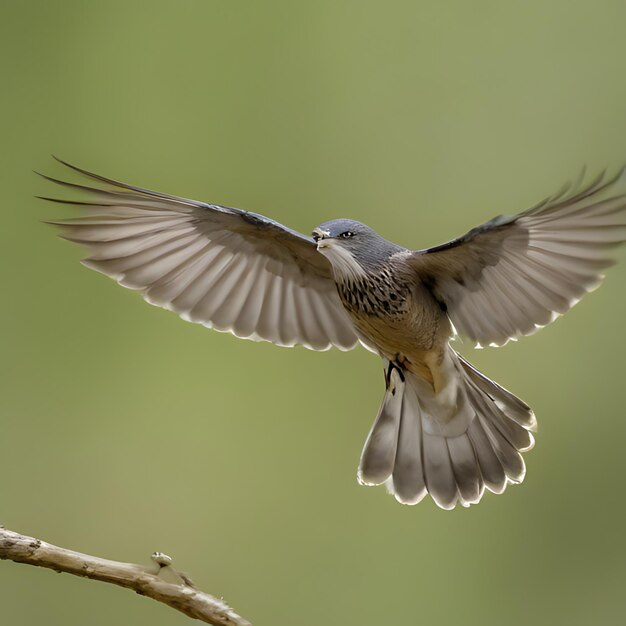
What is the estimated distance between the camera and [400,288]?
318 cm

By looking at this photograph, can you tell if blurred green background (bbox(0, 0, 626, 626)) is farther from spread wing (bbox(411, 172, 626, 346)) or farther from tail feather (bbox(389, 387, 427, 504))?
spread wing (bbox(411, 172, 626, 346))

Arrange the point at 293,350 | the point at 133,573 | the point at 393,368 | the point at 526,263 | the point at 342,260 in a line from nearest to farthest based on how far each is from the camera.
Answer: the point at 133,573 → the point at 526,263 → the point at 342,260 → the point at 393,368 → the point at 293,350

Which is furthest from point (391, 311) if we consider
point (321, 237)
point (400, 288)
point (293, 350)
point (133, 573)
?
point (293, 350)

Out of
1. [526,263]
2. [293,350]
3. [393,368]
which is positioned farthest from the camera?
[293,350]

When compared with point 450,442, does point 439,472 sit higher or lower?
A: lower

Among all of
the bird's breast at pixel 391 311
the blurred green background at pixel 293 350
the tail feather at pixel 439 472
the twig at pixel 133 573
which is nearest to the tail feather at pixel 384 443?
the tail feather at pixel 439 472

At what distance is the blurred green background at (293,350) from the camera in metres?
5.29

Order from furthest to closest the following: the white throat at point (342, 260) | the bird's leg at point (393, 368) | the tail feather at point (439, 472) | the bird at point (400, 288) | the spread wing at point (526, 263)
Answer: the tail feather at point (439, 472) → the bird's leg at point (393, 368) → the white throat at point (342, 260) → the bird at point (400, 288) → the spread wing at point (526, 263)

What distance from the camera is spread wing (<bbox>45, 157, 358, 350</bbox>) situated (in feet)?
10.9

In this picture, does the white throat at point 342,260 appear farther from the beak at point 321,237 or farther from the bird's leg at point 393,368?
the bird's leg at point 393,368

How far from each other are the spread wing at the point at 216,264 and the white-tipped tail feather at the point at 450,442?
1.19ft

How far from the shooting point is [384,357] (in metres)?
3.55

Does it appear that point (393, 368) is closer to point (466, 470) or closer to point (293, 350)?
point (466, 470)

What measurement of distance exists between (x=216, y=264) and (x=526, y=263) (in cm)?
121
